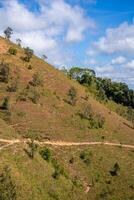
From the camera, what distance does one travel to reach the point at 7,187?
58.2 m

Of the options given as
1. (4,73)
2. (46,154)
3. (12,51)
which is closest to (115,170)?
(46,154)

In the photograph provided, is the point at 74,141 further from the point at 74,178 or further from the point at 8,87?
the point at 8,87

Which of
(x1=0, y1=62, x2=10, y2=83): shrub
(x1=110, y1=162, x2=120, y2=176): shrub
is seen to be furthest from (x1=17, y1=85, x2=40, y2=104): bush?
(x1=110, y1=162, x2=120, y2=176): shrub

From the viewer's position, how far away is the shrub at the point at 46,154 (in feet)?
254

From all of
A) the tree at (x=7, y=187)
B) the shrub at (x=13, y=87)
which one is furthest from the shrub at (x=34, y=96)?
the tree at (x=7, y=187)

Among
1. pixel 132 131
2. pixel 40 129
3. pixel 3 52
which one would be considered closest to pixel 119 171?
pixel 40 129

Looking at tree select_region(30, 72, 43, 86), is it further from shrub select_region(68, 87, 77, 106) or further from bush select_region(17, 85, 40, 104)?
shrub select_region(68, 87, 77, 106)

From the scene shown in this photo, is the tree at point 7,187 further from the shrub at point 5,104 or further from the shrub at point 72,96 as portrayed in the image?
the shrub at point 72,96

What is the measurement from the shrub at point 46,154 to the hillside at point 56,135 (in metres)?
0.93

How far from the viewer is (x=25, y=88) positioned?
10169 centimetres

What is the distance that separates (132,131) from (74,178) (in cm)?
3725

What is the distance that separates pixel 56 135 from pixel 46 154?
9.77 metres

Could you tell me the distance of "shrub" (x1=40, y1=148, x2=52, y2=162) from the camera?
254 ft

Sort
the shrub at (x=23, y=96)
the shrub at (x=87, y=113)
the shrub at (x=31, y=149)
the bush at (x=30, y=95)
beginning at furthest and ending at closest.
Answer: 1. the shrub at (x=87, y=113)
2. the bush at (x=30, y=95)
3. the shrub at (x=23, y=96)
4. the shrub at (x=31, y=149)
